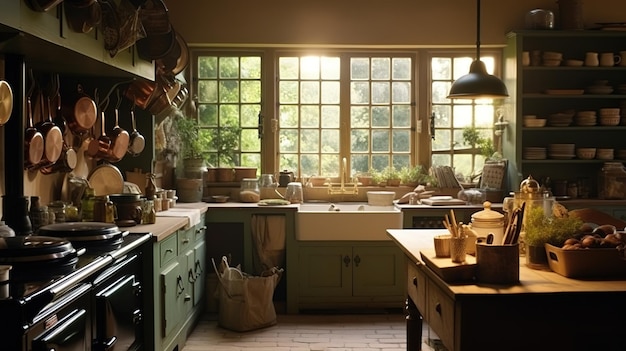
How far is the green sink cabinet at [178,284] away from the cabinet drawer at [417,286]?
1.37 m

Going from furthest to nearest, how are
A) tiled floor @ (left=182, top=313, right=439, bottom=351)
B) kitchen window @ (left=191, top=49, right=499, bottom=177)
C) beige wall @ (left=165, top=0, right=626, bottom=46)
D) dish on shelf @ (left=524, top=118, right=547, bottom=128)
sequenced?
kitchen window @ (left=191, top=49, right=499, bottom=177)
beige wall @ (left=165, top=0, right=626, bottom=46)
dish on shelf @ (left=524, top=118, right=547, bottom=128)
tiled floor @ (left=182, top=313, right=439, bottom=351)

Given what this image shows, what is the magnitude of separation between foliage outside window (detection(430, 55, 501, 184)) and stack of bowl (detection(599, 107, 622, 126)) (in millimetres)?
902

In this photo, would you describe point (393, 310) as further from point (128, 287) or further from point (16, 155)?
point (16, 155)

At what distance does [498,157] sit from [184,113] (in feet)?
9.18

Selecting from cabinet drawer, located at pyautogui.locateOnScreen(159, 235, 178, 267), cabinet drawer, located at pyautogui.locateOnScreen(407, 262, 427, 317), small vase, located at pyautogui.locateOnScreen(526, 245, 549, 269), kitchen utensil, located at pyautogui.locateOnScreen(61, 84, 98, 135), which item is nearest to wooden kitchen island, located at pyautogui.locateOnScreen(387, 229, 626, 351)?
small vase, located at pyautogui.locateOnScreen(526, 245, 549, 269)

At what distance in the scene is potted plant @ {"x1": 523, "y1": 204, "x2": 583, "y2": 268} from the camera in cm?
260

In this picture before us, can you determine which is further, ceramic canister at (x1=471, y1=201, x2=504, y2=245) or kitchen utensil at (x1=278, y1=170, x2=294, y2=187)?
kitchen utensil at (x1=278, y1=170, x2=294, y2=187)

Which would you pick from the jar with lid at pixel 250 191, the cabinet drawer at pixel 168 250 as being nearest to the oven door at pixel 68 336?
the cabinet drawer at pixel 168 250

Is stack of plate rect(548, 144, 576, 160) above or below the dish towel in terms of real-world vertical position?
above

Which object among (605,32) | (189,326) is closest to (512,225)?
(189,326)

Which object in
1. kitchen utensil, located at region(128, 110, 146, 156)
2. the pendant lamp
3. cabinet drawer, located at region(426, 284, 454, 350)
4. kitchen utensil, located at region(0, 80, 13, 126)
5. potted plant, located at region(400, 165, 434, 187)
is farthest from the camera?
potted plant, located at region(400, 165, 434, 187)

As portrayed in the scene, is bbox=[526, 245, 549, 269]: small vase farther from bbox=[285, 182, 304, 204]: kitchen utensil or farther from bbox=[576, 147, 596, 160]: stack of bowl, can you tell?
bbox=[576, 147, 596, 160]: stack of bowl

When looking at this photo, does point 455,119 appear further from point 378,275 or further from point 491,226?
point 491,226

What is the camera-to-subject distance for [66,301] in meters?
2.19
